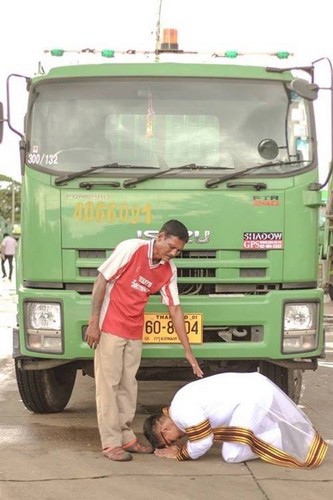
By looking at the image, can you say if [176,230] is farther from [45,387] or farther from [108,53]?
[45,387]

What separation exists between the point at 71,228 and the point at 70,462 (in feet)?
5.80

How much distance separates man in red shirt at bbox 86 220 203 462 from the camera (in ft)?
22.8

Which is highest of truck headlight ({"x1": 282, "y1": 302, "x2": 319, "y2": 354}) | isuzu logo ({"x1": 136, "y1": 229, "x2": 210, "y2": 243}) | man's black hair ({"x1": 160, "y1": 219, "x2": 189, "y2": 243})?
man's black hair ({"x1": 160, "y1": 219, "x2": 189, "y2": 243})

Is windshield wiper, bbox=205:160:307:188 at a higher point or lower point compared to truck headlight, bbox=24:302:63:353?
higher

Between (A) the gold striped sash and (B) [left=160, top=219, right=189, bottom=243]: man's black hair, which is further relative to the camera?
(B) [left=160, top=219, right=189, bottom=243]: man's black hair

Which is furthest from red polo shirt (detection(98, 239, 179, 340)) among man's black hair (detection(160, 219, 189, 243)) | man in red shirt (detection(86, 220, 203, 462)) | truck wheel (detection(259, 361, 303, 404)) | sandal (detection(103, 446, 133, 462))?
truck wheel (detection(259, 361, 303, 404))

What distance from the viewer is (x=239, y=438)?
263 inches

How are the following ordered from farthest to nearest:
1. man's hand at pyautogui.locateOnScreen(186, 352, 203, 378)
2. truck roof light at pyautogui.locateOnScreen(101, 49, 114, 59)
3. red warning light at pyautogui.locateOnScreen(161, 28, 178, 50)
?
red warning light at pyautogui.locateOnScreen(161, 28, 178, 50) → truck roof light at pyautogui.locateOnScreen(101, 49, 114, 59) → man's hand at pyautogui.locateOnScreen(186, 352, 203, 378)

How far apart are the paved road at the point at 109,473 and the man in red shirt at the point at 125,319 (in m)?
0.29

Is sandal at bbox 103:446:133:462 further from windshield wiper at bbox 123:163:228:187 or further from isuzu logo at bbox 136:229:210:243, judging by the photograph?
windshield wiper at bbox 123:163:228:187

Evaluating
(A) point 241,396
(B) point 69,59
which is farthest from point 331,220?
(A) point 241,396

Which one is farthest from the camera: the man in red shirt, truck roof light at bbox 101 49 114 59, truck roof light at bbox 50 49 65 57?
truck roof light at bbox 50 49 65 57

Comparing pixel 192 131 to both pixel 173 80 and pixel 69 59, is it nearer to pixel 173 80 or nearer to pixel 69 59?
pixel 173 80

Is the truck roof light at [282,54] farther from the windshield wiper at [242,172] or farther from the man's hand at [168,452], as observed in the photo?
the man's hand at [168,452]
